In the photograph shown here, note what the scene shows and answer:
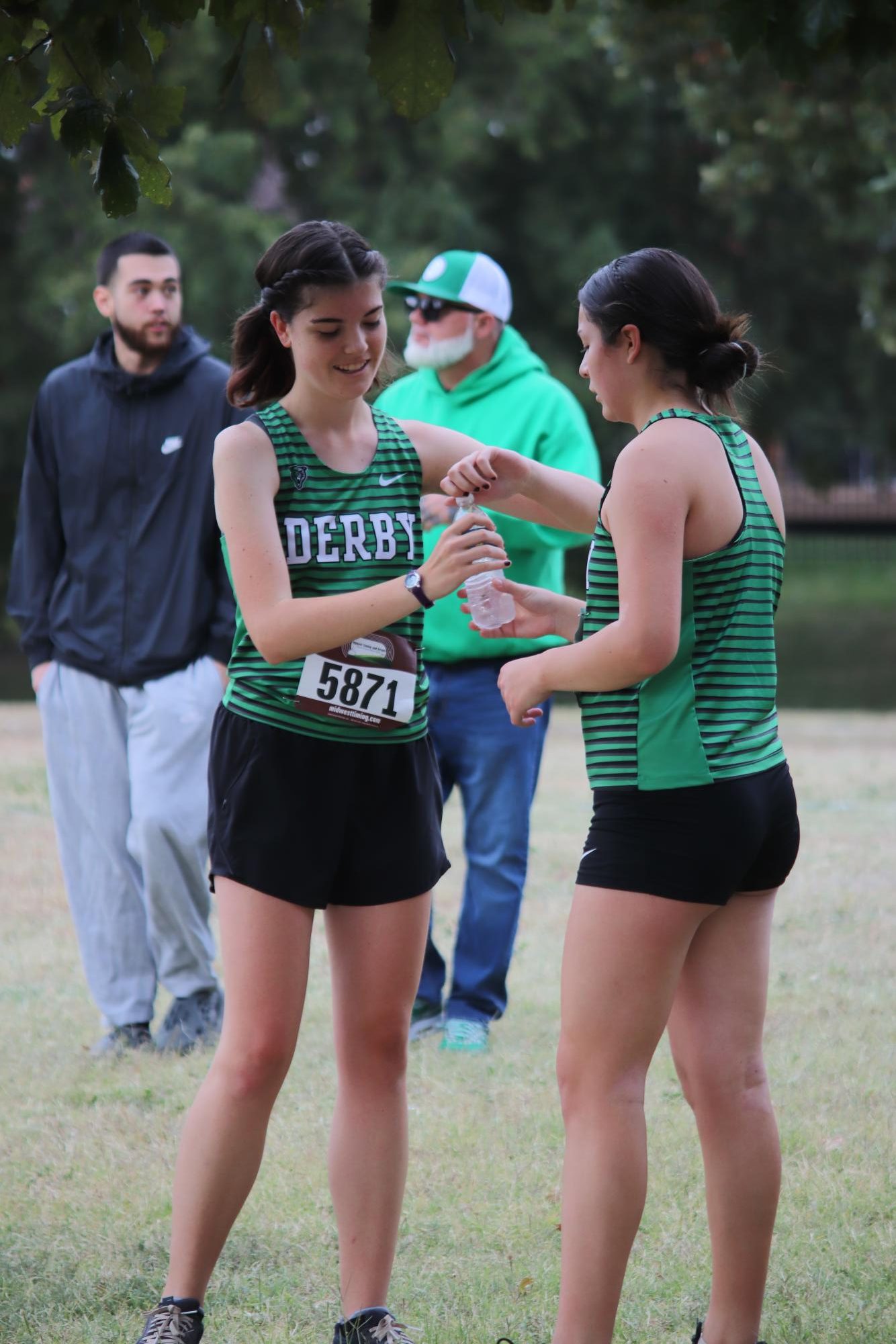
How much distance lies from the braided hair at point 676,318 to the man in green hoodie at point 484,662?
7.93ft

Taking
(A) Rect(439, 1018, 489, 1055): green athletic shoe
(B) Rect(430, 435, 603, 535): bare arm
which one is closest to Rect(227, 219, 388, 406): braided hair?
(B) Rect(430, 435, 603, 535): bare arm

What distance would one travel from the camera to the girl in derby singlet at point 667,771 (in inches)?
105

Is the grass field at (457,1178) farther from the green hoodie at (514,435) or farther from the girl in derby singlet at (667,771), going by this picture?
the green hoodie at (514,435)

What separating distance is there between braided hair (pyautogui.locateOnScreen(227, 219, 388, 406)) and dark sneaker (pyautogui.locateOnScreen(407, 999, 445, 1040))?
8.95ft

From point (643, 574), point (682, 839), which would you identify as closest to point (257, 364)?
point (643, 574)

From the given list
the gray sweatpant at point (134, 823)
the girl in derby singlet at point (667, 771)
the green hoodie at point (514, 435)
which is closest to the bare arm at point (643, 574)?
the girl in derby singlet at point (667, 771)

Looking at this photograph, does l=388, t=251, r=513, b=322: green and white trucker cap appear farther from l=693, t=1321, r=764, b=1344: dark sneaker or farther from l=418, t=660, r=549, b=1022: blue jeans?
l=693, t=1321, r=764, b=1344: dark sneaker

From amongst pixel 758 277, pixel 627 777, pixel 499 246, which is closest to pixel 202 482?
pixel 627 777

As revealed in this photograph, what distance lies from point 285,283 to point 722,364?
2.74 ft

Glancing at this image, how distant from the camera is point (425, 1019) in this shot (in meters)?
5.45

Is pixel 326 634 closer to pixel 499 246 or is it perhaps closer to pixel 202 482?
pixel 202 482

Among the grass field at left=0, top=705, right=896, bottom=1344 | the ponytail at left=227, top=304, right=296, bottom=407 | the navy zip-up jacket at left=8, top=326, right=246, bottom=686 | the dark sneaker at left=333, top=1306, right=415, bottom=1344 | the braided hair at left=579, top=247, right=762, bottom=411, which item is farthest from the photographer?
the navy zip-up jacket at left=8, top=326, right=246, bottom=686

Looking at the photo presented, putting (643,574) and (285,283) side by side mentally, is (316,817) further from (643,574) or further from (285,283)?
(285,283)

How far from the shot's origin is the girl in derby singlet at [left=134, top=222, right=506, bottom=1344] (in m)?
2.88
